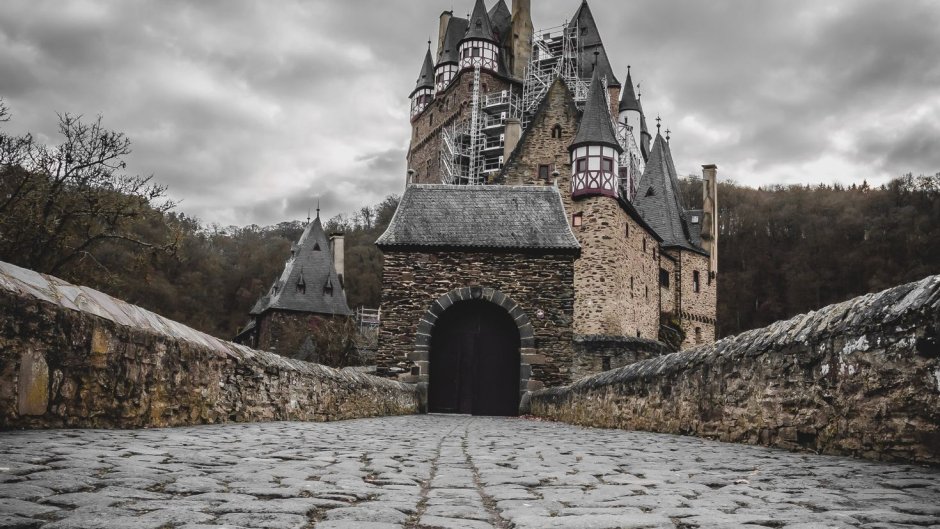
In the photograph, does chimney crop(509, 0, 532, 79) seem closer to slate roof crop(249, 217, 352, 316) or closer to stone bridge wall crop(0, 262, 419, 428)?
slate roof crop(249, 217, 352, 316)

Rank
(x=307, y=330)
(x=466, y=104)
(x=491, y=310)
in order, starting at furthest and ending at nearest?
(x=466, y=104), (x=307, y=330), (x=491, y=310)

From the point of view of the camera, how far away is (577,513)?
2961mm

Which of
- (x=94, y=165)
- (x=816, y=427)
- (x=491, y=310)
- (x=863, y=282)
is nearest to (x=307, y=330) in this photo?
(x=94, y=165)

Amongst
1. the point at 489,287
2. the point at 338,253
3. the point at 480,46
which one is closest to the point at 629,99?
the point at 480,46

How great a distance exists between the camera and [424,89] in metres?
67.9

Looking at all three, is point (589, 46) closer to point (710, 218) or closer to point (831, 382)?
point (710, 218)

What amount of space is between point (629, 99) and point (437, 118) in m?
15.4

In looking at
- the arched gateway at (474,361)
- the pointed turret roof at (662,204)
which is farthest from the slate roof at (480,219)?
the pointed turret roof at (662,204)

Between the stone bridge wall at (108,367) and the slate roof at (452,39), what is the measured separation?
2298 inches

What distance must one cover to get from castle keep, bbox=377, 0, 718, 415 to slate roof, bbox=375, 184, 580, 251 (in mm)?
58

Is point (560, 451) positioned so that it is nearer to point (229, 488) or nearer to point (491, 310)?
point (229, 488)

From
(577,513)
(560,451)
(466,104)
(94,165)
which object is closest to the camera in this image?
(577,513)

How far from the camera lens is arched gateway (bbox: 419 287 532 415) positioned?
833 inches

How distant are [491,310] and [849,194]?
193 ft
